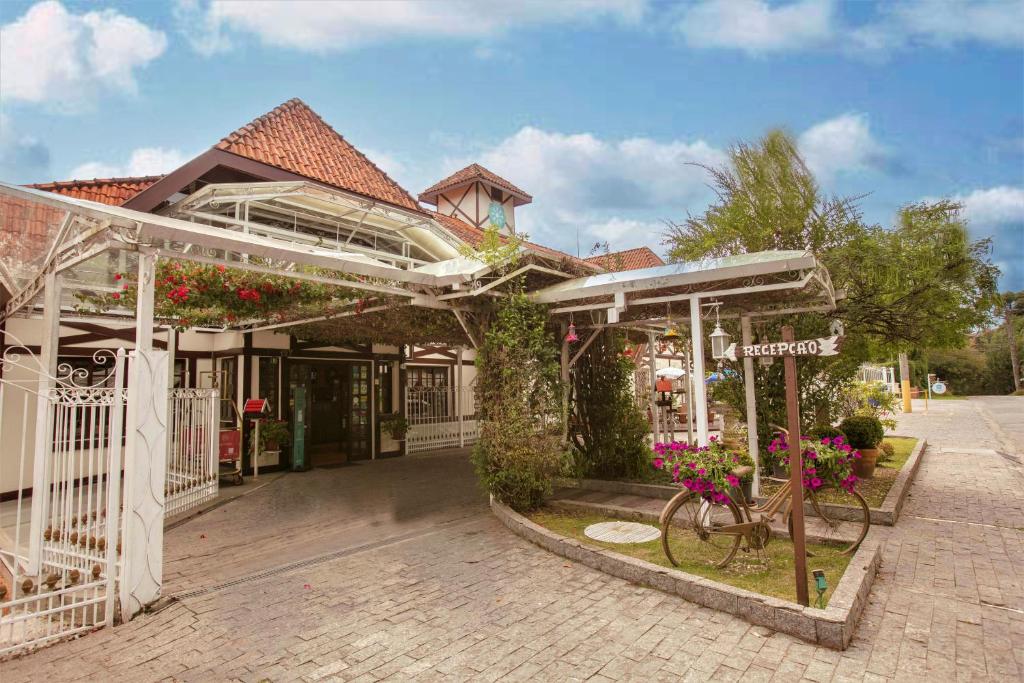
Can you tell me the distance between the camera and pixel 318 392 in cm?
1084

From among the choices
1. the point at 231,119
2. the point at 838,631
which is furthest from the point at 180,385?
the point at 838,631

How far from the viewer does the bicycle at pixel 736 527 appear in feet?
13.8

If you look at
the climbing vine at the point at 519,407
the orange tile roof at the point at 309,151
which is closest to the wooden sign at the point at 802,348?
the climbing vine at the point at 519,407

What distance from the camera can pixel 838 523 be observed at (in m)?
5.27

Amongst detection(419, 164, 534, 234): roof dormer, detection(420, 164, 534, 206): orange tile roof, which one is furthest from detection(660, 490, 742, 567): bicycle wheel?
detection(420, 164, 534, 206): orange tile roof

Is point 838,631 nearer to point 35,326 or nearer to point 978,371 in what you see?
point 35,326

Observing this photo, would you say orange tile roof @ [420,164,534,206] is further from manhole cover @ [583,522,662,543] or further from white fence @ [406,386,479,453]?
manhole cover @ [583,522,662,543]

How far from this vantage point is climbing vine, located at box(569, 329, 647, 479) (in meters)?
7.64

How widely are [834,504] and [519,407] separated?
3.52m

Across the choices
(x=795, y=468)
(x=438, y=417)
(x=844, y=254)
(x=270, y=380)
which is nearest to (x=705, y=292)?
(x=795, y=468)

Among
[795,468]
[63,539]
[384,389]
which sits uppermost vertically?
[384,389]

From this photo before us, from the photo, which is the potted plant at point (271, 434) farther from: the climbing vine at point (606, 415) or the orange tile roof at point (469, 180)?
the orange tile roof at point (469, 180)

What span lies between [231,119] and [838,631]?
1163 cm

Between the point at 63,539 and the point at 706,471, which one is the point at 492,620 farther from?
the point at 63,539
